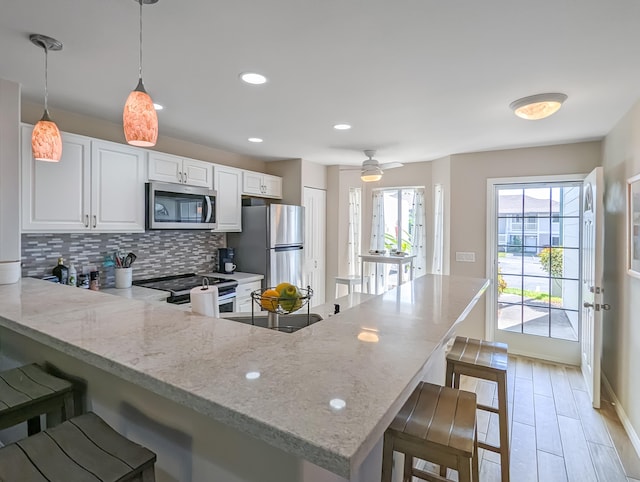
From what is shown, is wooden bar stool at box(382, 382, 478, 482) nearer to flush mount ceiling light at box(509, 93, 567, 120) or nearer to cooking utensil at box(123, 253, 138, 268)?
flush mount ceiling light at box(509, 93, 567, 120)

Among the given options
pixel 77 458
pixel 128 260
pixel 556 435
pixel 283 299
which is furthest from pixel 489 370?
pixel 128 260

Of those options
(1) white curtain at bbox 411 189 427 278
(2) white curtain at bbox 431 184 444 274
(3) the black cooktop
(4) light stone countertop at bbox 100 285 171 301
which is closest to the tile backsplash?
(3) the black cooktop

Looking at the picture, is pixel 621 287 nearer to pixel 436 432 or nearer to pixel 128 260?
pixel 436 432

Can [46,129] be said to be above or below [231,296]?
above

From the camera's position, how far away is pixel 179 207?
134 inches

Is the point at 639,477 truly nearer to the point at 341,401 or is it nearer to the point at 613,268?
the point at 613,268

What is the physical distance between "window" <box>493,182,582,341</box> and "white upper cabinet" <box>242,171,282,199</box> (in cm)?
274

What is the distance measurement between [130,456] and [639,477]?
9.32ft

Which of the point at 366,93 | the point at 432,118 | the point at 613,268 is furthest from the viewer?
the point at 613,268

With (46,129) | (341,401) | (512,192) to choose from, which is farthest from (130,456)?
(512,192)

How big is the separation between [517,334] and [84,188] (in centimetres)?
468

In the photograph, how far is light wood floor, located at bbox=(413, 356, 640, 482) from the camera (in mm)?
2145

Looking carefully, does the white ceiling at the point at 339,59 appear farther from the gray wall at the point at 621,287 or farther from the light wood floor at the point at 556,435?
the light wood floor at the point at 556,435

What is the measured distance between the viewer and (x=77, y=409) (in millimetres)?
1460
